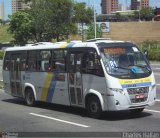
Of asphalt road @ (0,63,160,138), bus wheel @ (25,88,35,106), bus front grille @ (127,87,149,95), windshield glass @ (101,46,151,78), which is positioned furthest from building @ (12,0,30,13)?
bus front grille @ (127,87,149,95)

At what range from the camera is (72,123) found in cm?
1340

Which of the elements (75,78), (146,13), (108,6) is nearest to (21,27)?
(75,78)

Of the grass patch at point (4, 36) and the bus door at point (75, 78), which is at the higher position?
the bus door at point (75, 78)

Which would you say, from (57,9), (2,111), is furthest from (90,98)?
(57,9)

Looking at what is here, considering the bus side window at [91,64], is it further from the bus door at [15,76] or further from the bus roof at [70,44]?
the bus door at [15,76]

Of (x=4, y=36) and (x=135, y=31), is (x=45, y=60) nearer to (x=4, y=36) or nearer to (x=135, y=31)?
(x=135, y=31)

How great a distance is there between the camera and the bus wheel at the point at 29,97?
1762cm

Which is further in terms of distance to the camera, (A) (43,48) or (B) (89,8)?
(B) (89,8)

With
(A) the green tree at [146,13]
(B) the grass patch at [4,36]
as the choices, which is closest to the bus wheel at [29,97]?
(B) the grass patch at [4,36]

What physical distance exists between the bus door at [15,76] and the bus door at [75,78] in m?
3.69

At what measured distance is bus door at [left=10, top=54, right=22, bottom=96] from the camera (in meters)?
18.5

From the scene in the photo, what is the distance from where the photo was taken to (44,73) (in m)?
16.7

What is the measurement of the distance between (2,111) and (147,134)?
6367mm

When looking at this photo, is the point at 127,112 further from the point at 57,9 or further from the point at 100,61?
the point at 57,9
